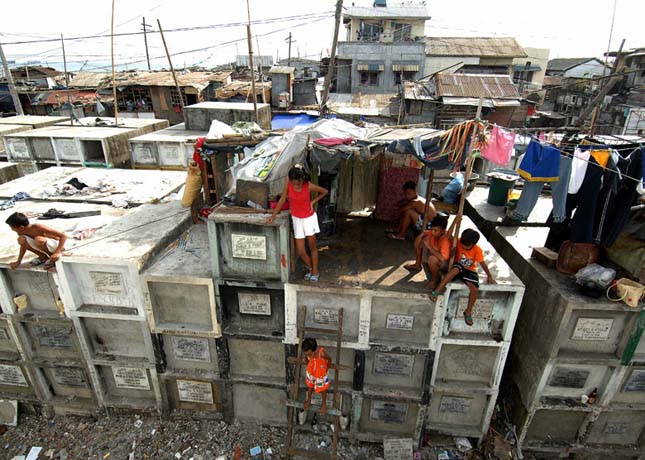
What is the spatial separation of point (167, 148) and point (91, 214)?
4.61m

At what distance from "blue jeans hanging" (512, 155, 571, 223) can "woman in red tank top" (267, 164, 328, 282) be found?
3.25 m

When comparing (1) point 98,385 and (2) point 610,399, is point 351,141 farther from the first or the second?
(1) point 98,385

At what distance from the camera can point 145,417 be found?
7191 millimetres

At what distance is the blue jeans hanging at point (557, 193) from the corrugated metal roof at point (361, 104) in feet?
54.6

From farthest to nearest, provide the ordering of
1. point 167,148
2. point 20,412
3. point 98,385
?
point 167,148 < point 20,412 < point 98,385

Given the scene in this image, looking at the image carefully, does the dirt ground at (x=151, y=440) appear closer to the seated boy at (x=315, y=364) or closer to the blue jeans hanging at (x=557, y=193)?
the seated boy at (x=315, y=364)

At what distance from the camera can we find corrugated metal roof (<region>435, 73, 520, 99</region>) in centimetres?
2058

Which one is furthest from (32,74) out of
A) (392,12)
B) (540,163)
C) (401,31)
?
(540,163)

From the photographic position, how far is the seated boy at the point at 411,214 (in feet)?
23.3

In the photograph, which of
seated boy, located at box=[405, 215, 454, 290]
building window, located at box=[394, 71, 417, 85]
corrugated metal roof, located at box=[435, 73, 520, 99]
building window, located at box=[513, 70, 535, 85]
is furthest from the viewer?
building window, located at box=[513, 70, 535, 85]

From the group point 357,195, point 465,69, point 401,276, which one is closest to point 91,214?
point 357,195

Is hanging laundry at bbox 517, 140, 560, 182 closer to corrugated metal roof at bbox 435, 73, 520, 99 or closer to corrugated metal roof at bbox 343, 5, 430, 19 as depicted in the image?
corrugated metal roof at bbox 435, 73, 520, 99

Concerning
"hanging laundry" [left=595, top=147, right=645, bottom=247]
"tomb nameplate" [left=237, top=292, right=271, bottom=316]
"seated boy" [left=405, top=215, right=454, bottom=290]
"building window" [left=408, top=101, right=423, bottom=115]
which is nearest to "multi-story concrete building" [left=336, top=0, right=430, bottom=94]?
"building window" [left=408, top=101, right=423, bottom=115]

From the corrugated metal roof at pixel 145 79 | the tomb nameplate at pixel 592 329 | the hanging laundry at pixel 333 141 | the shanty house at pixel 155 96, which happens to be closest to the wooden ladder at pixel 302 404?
the hanging laundry at pixel 333 141
